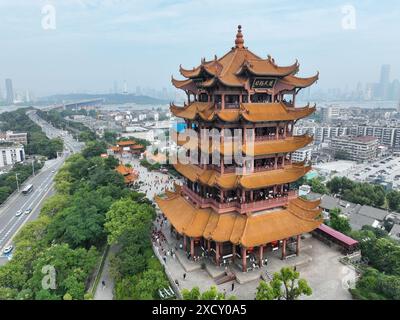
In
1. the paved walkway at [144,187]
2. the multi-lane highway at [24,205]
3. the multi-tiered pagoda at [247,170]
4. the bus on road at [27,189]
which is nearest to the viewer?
the multi-tiered pagoda at [247,170]

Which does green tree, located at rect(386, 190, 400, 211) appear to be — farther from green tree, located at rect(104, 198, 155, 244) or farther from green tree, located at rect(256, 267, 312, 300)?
green tree, located at rect(256, 267, 312, 300)

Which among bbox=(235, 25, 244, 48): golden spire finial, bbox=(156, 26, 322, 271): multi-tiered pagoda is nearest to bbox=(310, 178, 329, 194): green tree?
bbox=(156, 26, 322, 271): multi-tiered pagoda

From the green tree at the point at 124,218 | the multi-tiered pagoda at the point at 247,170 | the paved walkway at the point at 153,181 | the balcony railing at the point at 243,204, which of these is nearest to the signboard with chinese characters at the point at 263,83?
the multi-tiered pagoda at the point at 247,170

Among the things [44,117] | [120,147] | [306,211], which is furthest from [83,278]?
[44,117]

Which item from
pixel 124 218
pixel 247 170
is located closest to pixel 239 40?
pixel 247 170

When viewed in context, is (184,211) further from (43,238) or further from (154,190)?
(154,190)

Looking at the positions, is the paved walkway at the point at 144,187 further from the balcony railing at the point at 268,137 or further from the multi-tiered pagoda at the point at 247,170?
the balcony railing at the point at 268,137

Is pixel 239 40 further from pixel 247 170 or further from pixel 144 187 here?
pixel 144 187
